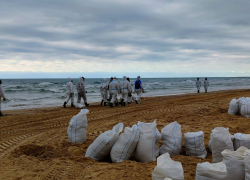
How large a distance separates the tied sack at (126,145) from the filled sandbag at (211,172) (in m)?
1.53

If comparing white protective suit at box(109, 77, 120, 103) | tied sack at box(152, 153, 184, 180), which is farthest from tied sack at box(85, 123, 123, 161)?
white protective suit at box(109, 77, 120, 103)

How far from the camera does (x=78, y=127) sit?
4.82m

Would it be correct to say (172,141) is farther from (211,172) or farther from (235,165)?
(211,172)

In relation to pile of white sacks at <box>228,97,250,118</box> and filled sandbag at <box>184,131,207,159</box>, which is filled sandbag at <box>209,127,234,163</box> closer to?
filled sandbag at <box>184,131,207,159</box>

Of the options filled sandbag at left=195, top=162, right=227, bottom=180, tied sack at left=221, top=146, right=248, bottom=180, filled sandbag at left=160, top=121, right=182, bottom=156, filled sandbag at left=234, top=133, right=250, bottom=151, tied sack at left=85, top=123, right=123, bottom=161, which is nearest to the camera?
filled sandbag at left=195, top=162, right=227, bottom=180

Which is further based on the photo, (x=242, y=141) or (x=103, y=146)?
(x=103, y=146)

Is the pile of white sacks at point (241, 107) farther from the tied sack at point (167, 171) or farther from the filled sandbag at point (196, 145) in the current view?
the tied sack at point (167, 171)

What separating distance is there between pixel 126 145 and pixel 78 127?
1481 mm

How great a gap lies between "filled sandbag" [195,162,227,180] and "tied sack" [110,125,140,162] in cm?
153

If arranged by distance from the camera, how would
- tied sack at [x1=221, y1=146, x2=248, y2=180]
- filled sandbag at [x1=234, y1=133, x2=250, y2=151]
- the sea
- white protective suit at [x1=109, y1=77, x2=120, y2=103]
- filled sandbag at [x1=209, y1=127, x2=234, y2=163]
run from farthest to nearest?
1. the sea
2. white protective suit at [x1=109, y1=77, x2=120, y2=103]
3. filled sandbag at [x1=234, y1=133, x2=250, y2=151]
4. filled sandbag at [x1=209, y1=127, x2=234, y2=163]
5. tied sack at [x1=221, y1=146, x2=248, y2=180]

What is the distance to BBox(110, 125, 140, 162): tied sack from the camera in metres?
3.82

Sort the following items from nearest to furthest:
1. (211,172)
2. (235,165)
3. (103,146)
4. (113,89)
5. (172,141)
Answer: (211,172) → (235,165) → (103,146) → (172,141) → (113,89)

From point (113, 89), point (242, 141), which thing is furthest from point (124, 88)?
point (242, 141)

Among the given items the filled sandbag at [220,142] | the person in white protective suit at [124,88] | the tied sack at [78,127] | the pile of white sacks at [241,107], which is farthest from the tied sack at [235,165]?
the person in white protective suit at [124,88]
